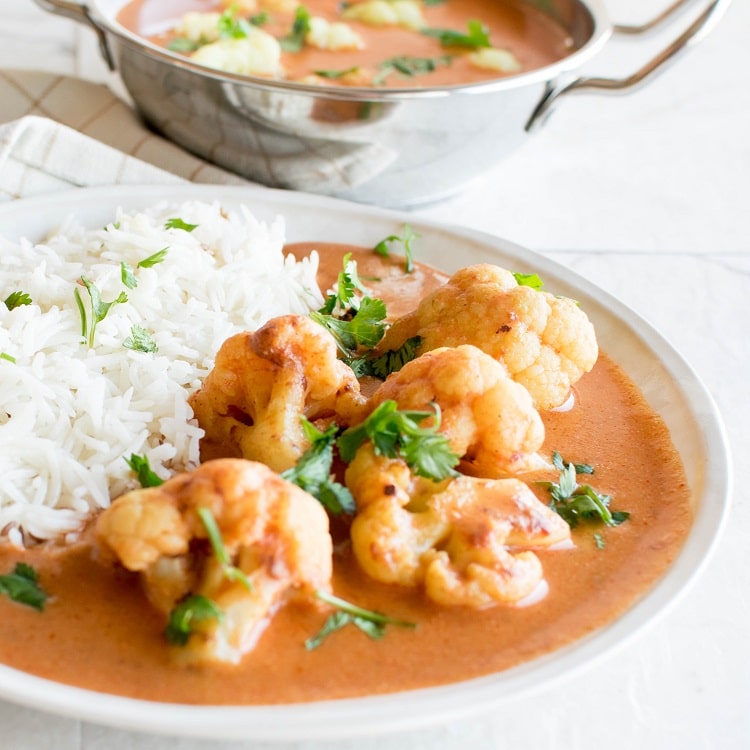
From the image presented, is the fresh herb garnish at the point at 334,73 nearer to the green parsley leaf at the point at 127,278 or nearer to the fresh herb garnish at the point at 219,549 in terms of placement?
the green parsley leaf at the point at 127,278

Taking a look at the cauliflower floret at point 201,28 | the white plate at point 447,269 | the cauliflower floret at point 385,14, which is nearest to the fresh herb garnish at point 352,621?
the white plate at point 447,269

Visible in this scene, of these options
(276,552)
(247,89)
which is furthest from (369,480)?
(247,89)

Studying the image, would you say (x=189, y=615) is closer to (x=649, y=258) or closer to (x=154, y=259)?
(x=154, y=259)

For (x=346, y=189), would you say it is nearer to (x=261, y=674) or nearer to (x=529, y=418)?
(x=529, y=418)

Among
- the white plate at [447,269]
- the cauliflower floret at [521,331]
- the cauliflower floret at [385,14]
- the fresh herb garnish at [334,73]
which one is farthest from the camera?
the cauliflower floret at [385,14]

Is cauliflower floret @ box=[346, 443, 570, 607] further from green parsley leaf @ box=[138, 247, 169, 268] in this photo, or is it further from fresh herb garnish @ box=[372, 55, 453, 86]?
fresh herb garnish @ box=[372, 55, 453, 86]

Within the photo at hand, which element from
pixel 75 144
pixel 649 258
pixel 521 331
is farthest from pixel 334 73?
pixel 521 331

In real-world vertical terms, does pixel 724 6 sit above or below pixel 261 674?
above
